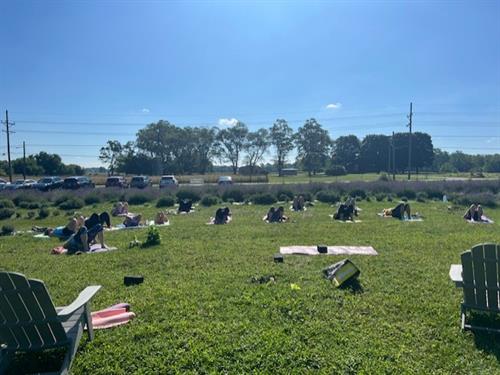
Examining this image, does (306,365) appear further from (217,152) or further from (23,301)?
(217,152)

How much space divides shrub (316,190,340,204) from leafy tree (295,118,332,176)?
4657 cm

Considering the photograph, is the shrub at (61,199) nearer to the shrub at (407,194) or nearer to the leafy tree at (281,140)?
the shrub at (407,194)

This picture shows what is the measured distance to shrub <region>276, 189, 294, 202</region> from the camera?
2115 centimetres

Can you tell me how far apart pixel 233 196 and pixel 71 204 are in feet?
29.8

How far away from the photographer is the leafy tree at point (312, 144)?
69.0 meters

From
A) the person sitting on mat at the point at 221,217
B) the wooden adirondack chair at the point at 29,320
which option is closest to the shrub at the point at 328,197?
the person sitting on mat at the point at 221,217

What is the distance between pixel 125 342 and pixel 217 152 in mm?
69183

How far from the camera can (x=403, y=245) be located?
28.2ft

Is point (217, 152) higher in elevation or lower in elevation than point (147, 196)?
higher

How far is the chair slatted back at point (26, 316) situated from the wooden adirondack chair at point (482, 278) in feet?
13.4

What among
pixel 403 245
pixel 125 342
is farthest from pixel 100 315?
pixel 403 245

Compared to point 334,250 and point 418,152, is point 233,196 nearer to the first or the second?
point 334,250

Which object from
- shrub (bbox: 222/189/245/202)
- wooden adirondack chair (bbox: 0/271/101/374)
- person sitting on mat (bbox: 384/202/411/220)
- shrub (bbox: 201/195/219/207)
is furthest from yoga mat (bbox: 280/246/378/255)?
shrub (bbox: 222/189/245/202)

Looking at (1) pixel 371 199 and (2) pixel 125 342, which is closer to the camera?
(2) pixel 125 342
